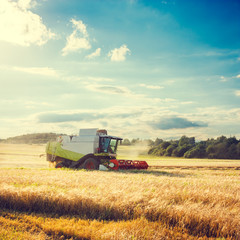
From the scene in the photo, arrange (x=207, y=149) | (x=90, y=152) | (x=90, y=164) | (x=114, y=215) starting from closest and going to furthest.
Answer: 1. (x=114, y=215)
2. (x=90, y=164)
3. (x=90, y=152)
4. (x=207, y=149)

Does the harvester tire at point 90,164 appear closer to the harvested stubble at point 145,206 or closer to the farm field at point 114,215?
the harvested stubble at point 145,206

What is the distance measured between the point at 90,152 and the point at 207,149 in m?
36.6

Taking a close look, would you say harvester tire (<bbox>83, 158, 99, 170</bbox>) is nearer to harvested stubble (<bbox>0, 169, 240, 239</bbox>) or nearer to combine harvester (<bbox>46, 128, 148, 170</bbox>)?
combine harvester (<bbox>46, 128, 148, 170</bbox>)

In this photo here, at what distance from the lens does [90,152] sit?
21.5 m

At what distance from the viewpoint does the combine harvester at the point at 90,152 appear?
21.0 meters

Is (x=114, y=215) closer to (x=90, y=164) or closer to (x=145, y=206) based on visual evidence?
(x=145, y=206)

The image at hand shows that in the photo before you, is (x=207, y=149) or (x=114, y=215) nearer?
(x=114, y=215)

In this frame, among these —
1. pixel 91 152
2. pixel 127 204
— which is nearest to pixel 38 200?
pixel 127 204

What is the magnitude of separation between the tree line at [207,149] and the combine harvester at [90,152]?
33.3 meters

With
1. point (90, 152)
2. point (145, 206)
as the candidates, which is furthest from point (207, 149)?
point (145, 206)

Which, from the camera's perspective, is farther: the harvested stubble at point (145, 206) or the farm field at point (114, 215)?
the harvested stubble at point (145, 206)

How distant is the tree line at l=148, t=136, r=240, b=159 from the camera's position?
167 ft

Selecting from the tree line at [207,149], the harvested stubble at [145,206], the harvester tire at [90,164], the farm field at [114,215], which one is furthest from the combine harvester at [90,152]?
the tree line at [207,149]

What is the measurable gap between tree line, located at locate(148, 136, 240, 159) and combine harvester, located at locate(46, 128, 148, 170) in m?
33.3
